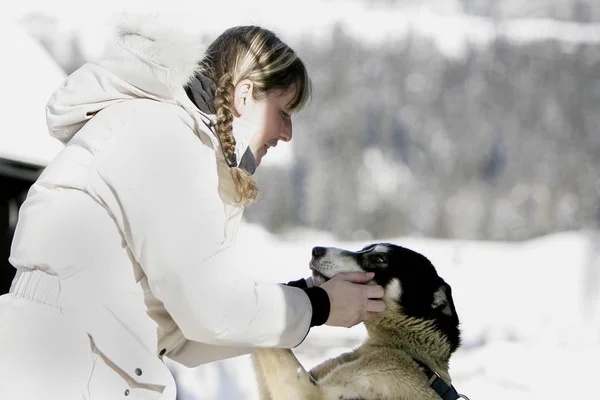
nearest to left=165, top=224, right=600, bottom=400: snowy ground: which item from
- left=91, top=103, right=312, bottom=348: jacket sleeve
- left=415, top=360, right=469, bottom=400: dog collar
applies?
left=415, top=360, right=469, bottom=400: dog collar

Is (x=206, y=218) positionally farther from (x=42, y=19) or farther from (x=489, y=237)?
(x=42, y=19)

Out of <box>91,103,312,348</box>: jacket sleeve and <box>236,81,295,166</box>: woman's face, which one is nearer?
<box>91,103,312,348</box>: jacket sleeve

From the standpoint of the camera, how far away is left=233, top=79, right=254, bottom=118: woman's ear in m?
2.23

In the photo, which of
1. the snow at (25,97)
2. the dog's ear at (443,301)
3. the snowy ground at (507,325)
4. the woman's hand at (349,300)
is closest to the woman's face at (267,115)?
the woman's hand at (349,300)

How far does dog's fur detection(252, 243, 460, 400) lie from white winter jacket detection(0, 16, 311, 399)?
853 millimetres

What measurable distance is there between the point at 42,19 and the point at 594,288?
32.3m

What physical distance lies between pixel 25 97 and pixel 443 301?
191 inches

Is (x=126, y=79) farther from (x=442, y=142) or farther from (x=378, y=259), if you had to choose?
(x=442, y=142)

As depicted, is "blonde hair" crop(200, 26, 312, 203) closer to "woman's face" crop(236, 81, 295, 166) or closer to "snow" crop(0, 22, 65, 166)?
"woman's face" crop(236, 81, 295, 166)

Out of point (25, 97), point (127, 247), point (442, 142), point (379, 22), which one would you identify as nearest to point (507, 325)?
point (25, 97)

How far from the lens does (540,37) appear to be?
45.7m

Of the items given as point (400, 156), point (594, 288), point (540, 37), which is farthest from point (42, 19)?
point (594, 288)

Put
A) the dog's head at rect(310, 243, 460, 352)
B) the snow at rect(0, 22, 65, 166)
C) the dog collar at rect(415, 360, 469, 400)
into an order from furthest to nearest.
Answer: the snow at rect(0, 22, 65, 166)
the dog's head at rect(310, 243, 460, 352)
the dog collar at rect(415, 360, 469, 400)

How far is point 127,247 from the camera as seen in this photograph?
1.95 metres
